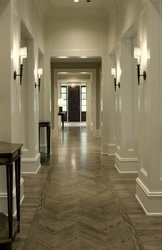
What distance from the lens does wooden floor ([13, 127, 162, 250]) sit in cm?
303

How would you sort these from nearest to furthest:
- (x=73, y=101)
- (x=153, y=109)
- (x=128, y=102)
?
1. (x=153, y=109)
2. (x=128, y=102)
3. (x=73, y=101)

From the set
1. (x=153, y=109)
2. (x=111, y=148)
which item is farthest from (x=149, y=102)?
(x=111, y=148)

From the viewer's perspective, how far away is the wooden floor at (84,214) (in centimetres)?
303

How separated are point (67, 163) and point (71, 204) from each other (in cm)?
300

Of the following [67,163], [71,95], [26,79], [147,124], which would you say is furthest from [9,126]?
[71,95]

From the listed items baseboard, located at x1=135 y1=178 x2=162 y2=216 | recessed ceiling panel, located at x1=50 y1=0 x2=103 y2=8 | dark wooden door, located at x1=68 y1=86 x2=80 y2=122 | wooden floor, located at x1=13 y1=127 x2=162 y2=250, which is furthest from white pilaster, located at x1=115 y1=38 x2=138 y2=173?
dark wooden door, located at x1=68 y1=86 x2=80 y2=122

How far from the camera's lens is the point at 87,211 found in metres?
3.96

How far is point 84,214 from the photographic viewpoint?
385 cm

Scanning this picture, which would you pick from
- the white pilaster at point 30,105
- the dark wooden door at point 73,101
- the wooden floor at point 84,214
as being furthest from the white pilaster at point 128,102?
the dark wooden door at point 73,101

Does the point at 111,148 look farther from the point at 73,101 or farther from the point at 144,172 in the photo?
the point at 73,101

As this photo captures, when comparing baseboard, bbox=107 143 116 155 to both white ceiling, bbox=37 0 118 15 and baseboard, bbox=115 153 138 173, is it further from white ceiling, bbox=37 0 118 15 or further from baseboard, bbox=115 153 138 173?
white ceiling, bbox=37 0 118 15

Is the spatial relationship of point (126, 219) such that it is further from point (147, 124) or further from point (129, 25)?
point (129, 25)

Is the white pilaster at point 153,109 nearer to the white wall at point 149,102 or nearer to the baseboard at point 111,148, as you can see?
the white wall at point 149,102

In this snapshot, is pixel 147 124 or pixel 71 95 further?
pixel 71 95
